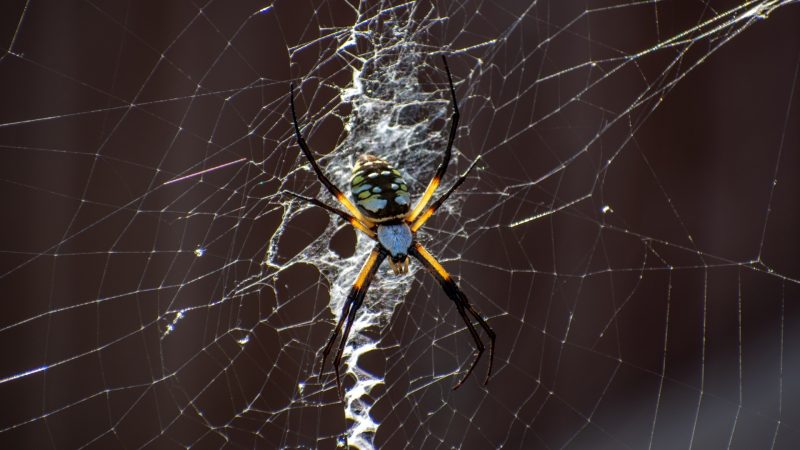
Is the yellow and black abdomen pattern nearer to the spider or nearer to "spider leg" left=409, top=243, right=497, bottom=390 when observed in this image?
the spider

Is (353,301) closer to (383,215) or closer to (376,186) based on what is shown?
(383,215)

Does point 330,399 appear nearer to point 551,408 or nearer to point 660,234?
point 551,408

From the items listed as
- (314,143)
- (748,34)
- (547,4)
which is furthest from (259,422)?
(748,34)

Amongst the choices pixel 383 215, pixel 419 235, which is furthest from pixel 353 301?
pixel 419 235

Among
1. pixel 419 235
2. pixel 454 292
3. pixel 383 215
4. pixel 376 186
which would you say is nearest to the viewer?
pixel 376 186

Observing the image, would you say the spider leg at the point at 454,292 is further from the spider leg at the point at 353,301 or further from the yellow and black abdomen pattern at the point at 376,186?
the yellow and black abdomen pattern at the point at 376,186

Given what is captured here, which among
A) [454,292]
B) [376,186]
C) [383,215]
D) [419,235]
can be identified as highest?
[376,186]

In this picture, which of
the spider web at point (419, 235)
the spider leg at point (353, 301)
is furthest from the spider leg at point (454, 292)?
the spider web at point (419, 235)
